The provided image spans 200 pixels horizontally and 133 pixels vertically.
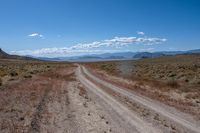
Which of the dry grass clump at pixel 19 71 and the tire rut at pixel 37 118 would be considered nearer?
the tire rut at pixel 37 118

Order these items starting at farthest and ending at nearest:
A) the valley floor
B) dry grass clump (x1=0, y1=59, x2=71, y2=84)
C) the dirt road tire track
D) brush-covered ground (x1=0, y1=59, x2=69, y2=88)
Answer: dry grass clump (x1=0, y1=59, x2=71, y2=84)
brush-covered ground (x1=0, y1=59, x2=69, y2=88)
the valley floor
the dirt road tire track

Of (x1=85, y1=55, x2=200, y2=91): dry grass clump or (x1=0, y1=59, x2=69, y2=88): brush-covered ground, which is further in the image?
(x1=0, y1=59, x2=69, y2=88): brush-covered ground

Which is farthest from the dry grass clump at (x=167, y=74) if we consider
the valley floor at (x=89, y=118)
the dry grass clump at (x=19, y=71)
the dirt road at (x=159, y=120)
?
the dry grass clump at (x=19, y=71)

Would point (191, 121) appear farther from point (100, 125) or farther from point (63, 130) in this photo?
point (63, 130)

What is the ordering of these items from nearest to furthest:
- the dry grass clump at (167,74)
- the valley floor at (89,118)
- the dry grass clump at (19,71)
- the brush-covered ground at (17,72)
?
the valley floor at (89,118) < the dry grass clump at (167,74) < the brush-covered ground at (17,72) < the dry grass clump at (19,71)

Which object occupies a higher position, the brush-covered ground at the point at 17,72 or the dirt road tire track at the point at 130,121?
the dirt road tire track at the point at 130,121

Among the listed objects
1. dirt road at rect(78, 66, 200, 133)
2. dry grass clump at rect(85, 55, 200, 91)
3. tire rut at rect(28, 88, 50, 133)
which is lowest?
dry grass clump at rect(85, 55, 200, 91)

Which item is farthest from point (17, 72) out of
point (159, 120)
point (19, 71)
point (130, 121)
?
point (159, 120)

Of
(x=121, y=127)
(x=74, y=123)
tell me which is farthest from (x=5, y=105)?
(x=121, y=127)

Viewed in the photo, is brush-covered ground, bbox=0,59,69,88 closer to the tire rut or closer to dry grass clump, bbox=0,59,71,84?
dry grass clump, bbox=0,59,71,84

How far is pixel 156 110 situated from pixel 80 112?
14.5 feet

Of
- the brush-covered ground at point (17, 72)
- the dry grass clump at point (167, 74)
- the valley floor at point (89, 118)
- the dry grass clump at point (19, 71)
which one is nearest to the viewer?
the valley floor at point (89, 118)

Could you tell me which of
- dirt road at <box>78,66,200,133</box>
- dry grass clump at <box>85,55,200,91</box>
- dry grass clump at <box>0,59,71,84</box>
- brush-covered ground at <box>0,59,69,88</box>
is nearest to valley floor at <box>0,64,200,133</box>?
dirt road at <box>78,66,200,133</box>

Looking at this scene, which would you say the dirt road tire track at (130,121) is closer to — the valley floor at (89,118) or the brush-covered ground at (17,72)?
the valley floor at (89,118)
